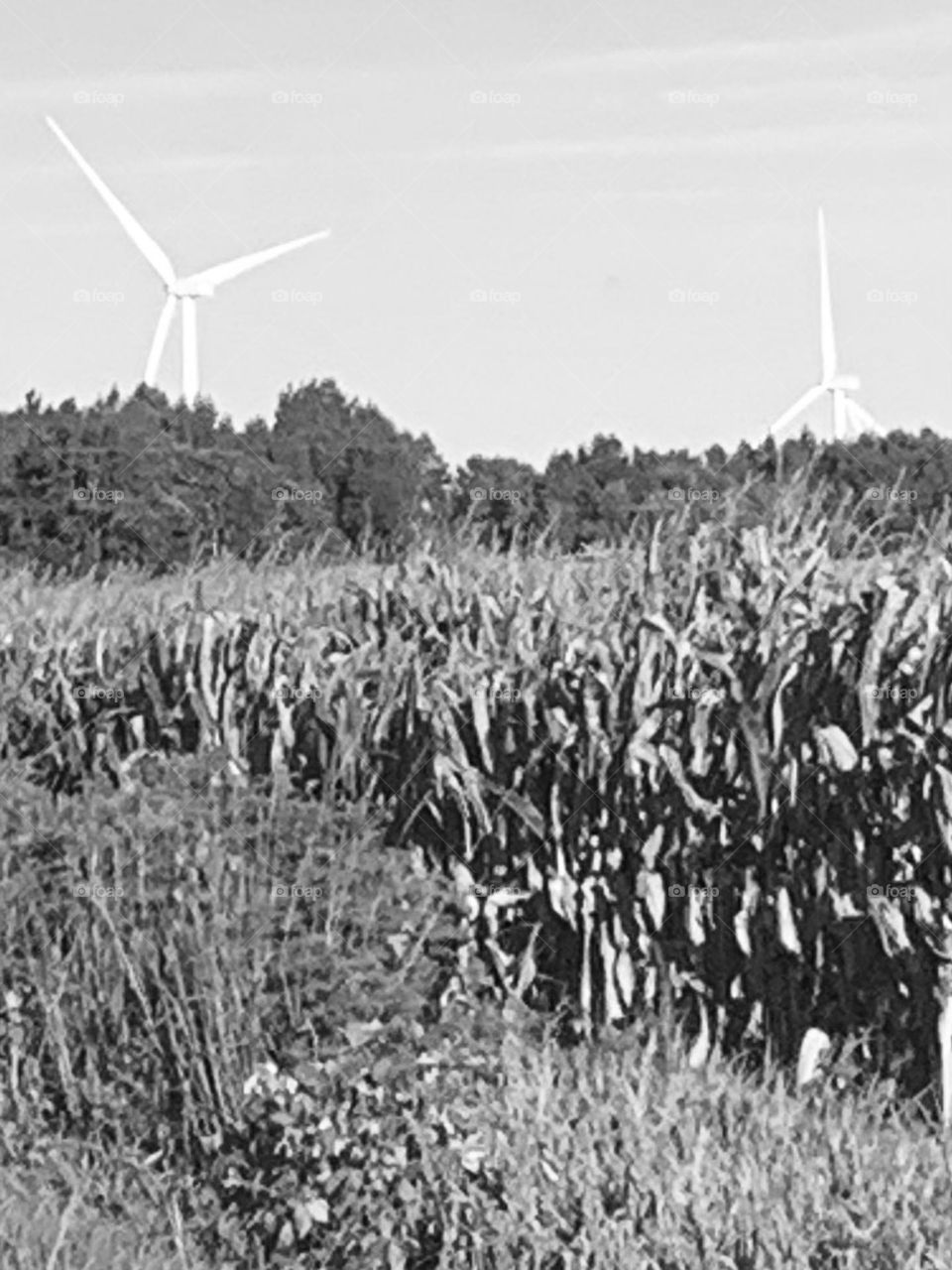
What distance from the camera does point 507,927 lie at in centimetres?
907

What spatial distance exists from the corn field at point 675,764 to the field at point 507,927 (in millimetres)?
16

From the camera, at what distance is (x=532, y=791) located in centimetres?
900

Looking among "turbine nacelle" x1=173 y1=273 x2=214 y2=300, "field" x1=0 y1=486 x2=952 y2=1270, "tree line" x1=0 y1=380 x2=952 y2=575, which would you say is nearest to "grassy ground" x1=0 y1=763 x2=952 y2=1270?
"field" x1=0 y1=486 x2=952 y2=1270

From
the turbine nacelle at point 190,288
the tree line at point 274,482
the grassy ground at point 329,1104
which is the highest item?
the turbine nacelle at point 190,288

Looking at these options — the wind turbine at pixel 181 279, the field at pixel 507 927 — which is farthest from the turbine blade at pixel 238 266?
the field at pixel 507 927

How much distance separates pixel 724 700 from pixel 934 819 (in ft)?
2.78

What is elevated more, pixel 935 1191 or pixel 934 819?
pixel 934 819

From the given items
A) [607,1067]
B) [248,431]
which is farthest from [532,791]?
[248,431]

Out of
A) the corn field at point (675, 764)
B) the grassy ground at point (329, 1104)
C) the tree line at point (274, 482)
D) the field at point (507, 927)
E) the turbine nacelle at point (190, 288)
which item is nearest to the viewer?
the grassy ground at point (329, 1104)

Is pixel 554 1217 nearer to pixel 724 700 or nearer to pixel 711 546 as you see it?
pixel 724 700

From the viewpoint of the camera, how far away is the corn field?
27.7 ft

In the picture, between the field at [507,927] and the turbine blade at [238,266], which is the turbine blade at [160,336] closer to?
the turbine blade at [238,266]

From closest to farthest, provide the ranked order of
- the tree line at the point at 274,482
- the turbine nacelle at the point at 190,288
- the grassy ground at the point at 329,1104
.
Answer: the grassy ground at the point at 329,1104
the tree line at the point at 274,482
the turbine nacelle at the point at 190,288

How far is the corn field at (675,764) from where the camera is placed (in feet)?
27.7
